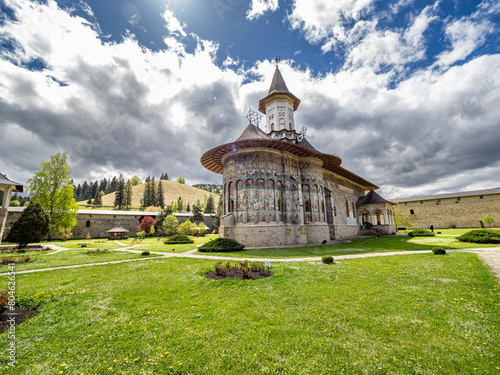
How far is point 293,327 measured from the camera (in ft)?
15.2

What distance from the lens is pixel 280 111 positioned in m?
30.6

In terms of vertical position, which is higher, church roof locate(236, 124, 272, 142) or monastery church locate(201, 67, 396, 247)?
church roof locate(236, 124, 272, 142)

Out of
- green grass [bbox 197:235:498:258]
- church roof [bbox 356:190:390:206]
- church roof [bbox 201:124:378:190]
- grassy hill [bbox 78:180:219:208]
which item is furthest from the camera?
grassy hill [bbox 78:180:219:208]

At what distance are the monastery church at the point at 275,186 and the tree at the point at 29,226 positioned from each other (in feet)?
50.9

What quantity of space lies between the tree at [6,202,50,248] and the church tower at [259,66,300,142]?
87.8 feet

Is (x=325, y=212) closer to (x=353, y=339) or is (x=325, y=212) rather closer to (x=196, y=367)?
(x=353, y=339)

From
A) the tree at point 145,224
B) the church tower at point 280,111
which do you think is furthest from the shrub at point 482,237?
the tree at point 145,224

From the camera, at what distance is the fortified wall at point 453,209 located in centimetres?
4056

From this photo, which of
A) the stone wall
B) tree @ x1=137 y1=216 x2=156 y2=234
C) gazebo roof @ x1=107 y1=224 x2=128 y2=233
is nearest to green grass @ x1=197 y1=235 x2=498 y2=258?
tree @ x1=137 y1=216 x2=156 y2=234

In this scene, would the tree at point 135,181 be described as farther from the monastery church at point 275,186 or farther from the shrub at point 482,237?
the shrub at point 482,237

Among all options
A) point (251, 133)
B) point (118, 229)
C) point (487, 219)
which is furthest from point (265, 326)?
point (487, 219)

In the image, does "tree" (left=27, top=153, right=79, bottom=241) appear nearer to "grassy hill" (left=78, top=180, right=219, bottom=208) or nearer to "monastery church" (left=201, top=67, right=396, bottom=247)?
"monastery church" (left=201, top=67, right=396, bottom=247)

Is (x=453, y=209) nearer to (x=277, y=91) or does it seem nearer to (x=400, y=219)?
(x=400, y=219)

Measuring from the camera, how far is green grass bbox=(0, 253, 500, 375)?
11.4 feet
